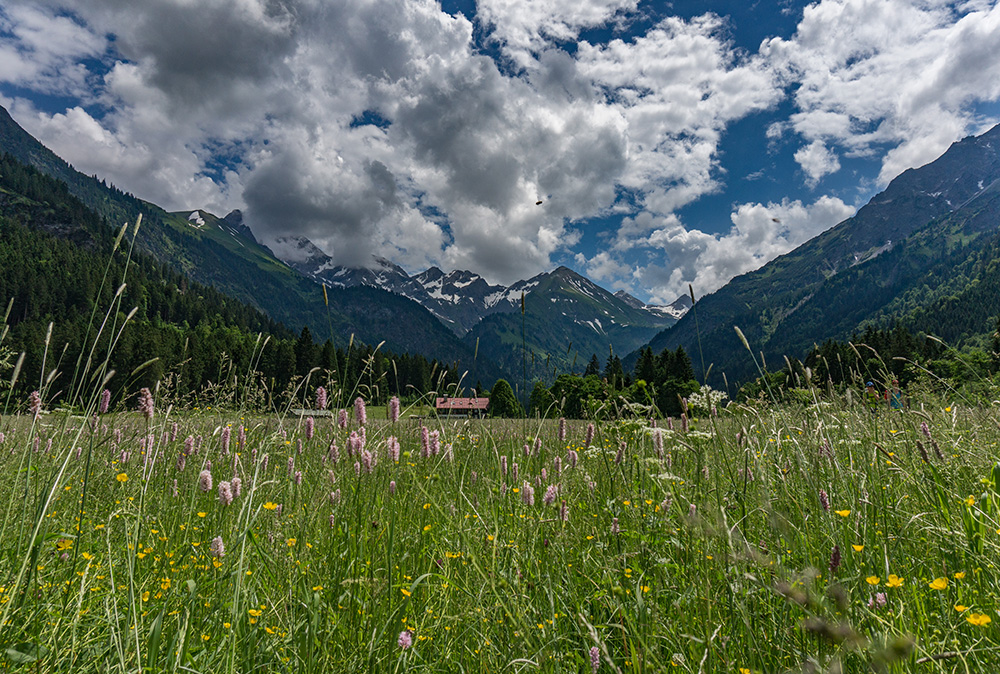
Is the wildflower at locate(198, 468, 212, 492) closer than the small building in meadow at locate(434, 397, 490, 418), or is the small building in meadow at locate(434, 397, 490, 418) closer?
the wildflower at locate(198, 468, 212, 492)

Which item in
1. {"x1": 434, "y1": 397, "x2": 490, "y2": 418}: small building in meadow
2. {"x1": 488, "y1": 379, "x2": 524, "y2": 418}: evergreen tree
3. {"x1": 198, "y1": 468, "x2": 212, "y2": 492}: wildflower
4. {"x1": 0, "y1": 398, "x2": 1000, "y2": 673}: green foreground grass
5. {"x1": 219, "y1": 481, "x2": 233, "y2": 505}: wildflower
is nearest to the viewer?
{"x1": 0, "y1": 398, "x2": 1000, "y2": 673}: green foreground grass

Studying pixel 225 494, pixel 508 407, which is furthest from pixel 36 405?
pixel 508 407

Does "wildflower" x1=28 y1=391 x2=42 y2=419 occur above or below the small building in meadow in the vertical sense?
above

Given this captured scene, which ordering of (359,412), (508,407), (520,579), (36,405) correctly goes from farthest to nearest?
(508,407) → (359,412) → (520,579) → (36,405)

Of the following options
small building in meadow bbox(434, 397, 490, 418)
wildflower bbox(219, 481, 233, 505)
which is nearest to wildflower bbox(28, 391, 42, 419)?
wildflower bbox(219, 481, 233, 505)

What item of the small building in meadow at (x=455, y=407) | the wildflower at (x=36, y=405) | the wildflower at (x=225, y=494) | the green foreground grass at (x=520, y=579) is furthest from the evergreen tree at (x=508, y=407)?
the wildflower at (x=36, y=405)

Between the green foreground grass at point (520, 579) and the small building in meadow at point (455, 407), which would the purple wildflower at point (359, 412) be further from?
the small building in meadow at point (455, 407)

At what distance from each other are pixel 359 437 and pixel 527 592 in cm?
156

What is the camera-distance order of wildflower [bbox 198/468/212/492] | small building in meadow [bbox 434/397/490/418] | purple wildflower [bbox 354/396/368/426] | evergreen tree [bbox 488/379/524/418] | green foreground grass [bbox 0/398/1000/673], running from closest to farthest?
green foreground grass [bbox 0/398/1000/673], wildflower [bbox 198/468/212/492], purple wildflower [bbox 354/396/368/426], small building in meadow [bbox 434/397/490/418], evergreen tree [bbox 488/379/524/418]

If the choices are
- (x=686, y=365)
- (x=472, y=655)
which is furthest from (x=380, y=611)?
(x=686, y=365)

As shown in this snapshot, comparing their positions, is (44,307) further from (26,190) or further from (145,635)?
(145,635)

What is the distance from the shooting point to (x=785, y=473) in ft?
14.5

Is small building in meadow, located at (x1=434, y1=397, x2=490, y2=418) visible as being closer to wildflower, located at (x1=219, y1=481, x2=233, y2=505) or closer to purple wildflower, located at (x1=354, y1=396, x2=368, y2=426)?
purple wildflower, located at (x1=354, y1=396, x2=368, y2=426)

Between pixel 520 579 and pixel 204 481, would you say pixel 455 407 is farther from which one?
pixel 204 481
